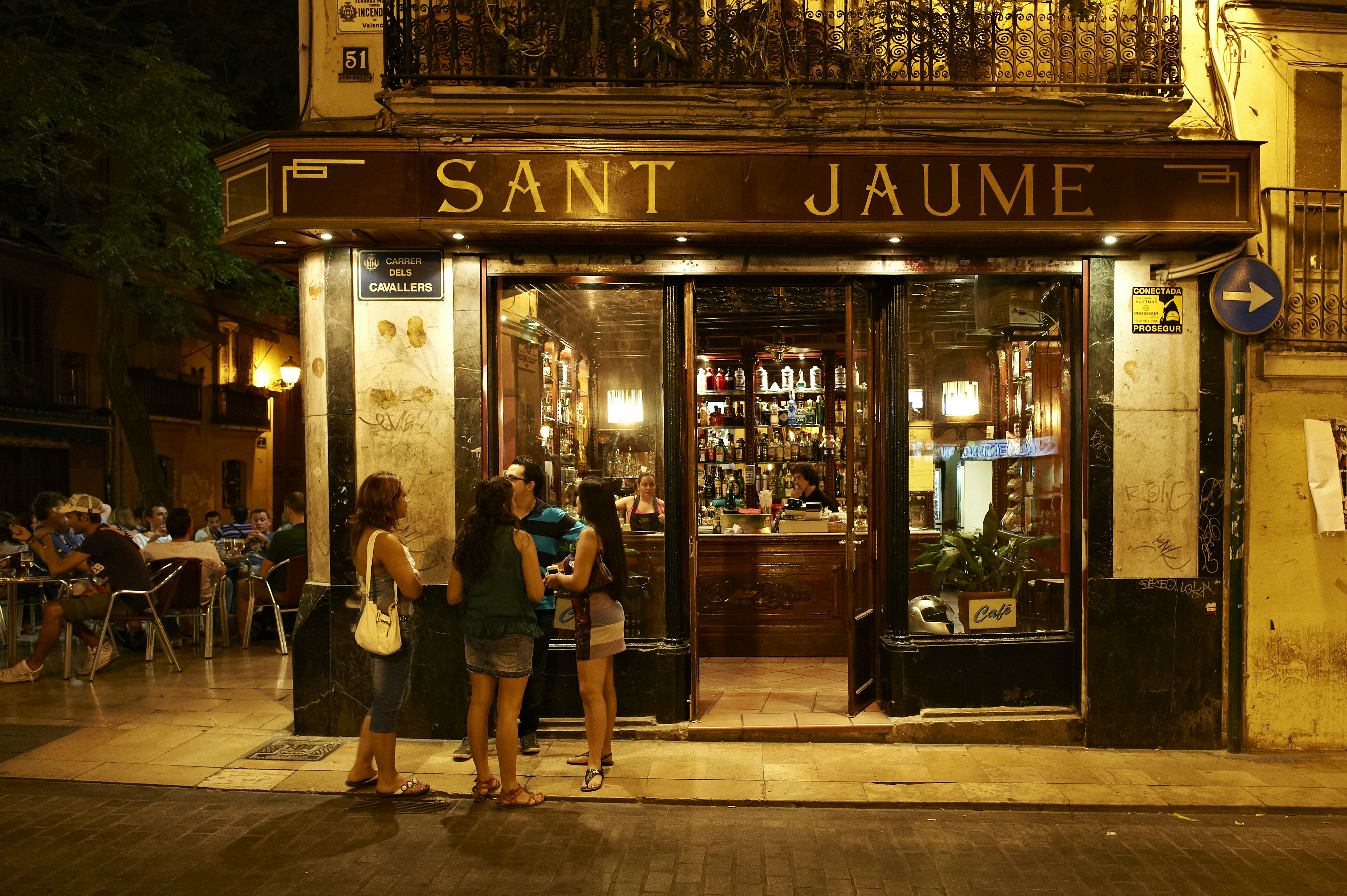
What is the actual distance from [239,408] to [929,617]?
77.0 feet

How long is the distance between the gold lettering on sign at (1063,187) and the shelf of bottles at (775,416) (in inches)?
219

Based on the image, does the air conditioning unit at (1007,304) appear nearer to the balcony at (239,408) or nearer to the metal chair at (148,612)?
the metal chair at (148,612)

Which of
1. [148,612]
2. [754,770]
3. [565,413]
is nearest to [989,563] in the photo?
[754,770]

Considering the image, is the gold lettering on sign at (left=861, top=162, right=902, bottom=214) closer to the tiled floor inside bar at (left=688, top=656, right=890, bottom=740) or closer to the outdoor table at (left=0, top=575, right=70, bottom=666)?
the tiled floor inside bar at (left=688, top=656, right=890, bottom=740)

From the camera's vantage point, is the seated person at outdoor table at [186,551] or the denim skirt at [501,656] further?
the seated person at outdoor table at [186,551]

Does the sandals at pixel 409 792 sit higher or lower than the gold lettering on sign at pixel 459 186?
lower

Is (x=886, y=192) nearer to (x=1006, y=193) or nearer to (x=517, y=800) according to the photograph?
(x=1006, y=193)

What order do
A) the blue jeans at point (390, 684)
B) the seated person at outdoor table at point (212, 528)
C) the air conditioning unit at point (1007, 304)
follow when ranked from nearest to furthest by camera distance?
the blue jeans at point (390, 684), the air conditioning unit at point (1007, 304), the seated person at outdoor table at point (212, 528)

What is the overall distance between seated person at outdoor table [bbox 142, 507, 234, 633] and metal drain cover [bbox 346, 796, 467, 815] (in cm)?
506

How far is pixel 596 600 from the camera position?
5.59m

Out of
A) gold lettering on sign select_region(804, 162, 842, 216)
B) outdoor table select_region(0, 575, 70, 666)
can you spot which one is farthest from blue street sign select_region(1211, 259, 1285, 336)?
outdoor table select_region(0, 575, 70, 666)

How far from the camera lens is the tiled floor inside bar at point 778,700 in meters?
6.41

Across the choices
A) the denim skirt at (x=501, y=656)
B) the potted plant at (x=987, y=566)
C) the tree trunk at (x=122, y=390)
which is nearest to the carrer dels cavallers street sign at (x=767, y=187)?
the potted plant at (x=987, y=566)

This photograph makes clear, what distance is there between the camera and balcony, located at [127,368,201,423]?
2131cm
